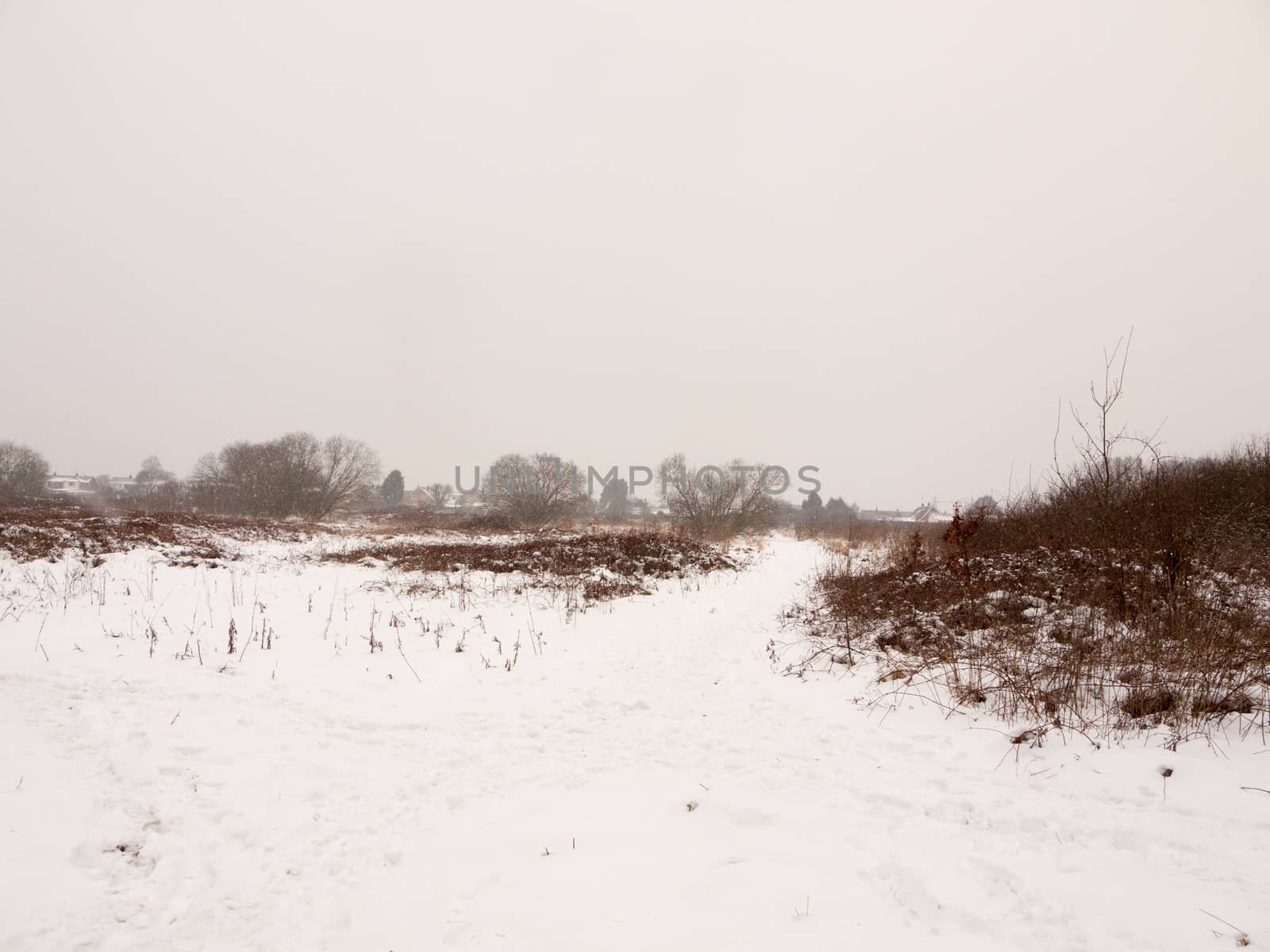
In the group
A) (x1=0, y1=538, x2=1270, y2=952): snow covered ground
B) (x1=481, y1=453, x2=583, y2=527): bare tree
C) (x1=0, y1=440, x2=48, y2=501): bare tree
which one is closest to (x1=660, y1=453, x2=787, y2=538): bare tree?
(x1=481, y1=453, x2=583, y2=527): bare tree

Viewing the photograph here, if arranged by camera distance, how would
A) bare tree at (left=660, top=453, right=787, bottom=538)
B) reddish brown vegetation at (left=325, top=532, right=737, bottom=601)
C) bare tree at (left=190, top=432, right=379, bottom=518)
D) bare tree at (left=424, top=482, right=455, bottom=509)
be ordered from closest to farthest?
1. reddish brown vegetation at (left=325, top=532, right=737, bottom=601)
2. bare tree at (left=660, top=453, right=787, bottom=538)
3. bare tree at (left=190, top=432, right=379, bottom=518)
4. bare tree at (left=424, top=482, right=455, bottom=509)

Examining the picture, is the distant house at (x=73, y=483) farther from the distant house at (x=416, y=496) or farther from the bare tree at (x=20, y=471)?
the distant house at (x=416, y=496)

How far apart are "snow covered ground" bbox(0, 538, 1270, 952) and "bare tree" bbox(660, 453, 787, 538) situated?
91.7ft

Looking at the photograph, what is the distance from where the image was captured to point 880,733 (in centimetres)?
491

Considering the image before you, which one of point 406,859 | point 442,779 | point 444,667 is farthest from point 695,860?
point 444,667

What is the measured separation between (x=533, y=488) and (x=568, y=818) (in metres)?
37.6

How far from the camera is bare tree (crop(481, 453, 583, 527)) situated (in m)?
40.3

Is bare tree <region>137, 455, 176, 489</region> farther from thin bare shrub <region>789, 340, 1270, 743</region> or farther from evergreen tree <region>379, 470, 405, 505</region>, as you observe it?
thin bare shrub <region>789, 340, 1270, 743</region>

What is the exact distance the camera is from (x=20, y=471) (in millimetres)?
48156

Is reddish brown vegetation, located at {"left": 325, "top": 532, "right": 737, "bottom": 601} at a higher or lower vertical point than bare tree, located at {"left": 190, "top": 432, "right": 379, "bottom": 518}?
lower

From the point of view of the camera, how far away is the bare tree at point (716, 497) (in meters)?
34.4

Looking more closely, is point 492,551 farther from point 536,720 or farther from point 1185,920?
point 1185,920

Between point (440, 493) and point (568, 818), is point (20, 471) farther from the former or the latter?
point (568, 818)

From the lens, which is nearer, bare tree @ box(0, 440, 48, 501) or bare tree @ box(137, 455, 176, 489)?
bare tree @ box(0, 440, 48, 501)
